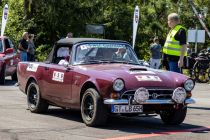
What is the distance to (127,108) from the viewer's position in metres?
8.41

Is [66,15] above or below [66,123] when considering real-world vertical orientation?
above

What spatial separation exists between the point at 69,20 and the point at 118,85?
1174 inches

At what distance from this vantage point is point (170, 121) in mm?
9305

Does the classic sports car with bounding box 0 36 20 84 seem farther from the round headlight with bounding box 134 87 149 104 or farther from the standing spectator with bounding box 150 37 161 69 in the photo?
the round headlight with bounding box 134 87 149 104

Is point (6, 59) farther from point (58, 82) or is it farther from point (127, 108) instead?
point (127, 108)

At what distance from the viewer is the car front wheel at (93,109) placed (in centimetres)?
844

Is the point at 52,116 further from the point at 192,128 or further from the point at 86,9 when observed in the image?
the point at 86,9

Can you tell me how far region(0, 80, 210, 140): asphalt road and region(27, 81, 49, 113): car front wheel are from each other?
0.49ft

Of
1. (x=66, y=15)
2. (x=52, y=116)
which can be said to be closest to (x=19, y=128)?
(x=52, y=116)

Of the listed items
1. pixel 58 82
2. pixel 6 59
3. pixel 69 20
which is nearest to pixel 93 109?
pixel 58 82

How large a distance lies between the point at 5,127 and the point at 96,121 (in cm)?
140

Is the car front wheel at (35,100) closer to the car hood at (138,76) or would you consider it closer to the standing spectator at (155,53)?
the car hood at (138,76)

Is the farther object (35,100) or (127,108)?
(35,100)

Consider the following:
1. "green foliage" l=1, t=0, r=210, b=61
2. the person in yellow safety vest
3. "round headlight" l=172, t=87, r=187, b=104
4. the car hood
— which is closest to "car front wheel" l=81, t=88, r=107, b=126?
the car hood
